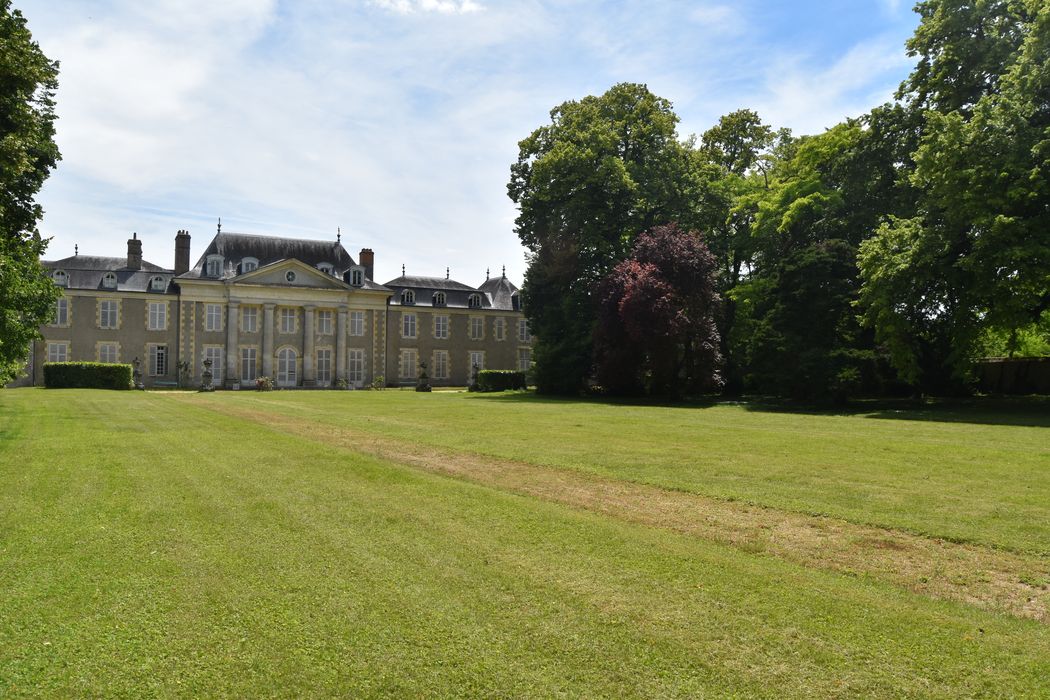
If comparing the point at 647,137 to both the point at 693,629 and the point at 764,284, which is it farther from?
the point at 693,629

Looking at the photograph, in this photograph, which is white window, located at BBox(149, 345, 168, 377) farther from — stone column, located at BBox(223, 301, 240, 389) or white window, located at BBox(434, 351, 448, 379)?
white window, located at BBox(434, 351, 448, 379)

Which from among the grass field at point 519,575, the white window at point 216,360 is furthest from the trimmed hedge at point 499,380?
the grass field at point 519,575

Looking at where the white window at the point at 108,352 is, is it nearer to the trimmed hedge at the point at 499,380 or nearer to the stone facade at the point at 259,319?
the stone facade at the point at 259,319

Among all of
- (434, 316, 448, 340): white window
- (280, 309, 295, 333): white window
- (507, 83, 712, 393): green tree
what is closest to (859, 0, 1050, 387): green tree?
(507, 83, 712, 393): green tree

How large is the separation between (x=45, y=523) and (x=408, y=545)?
10.9 feet

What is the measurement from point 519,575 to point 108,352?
47.0 meters

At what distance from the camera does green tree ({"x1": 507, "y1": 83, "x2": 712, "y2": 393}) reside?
3531cm

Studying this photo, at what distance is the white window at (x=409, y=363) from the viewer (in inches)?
2026

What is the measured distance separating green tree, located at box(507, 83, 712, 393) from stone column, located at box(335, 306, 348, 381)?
16.2 metres

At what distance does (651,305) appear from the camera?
2956 cm

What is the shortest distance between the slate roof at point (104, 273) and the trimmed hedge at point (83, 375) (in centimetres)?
860

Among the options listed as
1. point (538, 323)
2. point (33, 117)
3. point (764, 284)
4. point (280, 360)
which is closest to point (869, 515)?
point (33, 117)

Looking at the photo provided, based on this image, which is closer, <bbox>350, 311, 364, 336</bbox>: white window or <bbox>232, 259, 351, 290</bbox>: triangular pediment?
<bbox>232, 259, 351, 290</bbox>: triangular pediment

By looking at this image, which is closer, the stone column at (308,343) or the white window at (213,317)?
the white window at (213,317)
